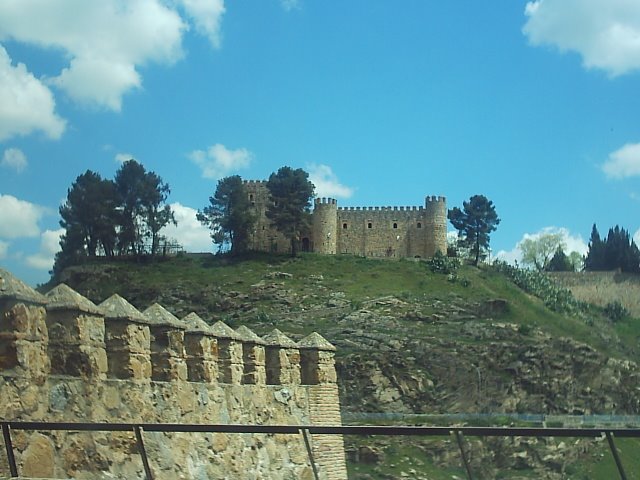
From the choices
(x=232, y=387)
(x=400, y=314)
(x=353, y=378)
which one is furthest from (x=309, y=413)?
(x=400, y=314)

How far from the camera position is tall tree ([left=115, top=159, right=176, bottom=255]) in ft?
217

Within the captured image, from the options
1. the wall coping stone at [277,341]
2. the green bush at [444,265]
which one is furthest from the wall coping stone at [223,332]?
the green bush at [444,265]

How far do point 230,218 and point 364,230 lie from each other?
46.0 feet

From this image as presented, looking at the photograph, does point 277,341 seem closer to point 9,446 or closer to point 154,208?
point 9,446

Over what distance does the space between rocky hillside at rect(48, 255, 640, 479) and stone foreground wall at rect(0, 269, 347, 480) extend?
3504cm

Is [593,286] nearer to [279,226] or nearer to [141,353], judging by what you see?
[279,226]

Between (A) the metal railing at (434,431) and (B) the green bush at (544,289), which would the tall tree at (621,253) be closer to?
(B) the green bush at (544,289)

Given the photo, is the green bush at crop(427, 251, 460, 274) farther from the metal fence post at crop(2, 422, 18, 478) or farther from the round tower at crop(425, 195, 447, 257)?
the metal fence post at crop(2, 422, 18, 478)

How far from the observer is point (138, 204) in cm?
6625

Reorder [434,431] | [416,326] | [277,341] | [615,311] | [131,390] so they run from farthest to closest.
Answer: [615,311] → [416,326] → [277,341] → [131,390] → [434,431]

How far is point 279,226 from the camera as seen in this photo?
8131cm

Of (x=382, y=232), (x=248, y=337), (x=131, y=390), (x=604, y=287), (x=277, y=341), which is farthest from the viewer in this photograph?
(x=382, y=232)

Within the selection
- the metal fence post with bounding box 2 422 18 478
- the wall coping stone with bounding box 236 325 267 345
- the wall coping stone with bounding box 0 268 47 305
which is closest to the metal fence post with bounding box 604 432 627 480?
the metal fence post with bounding box 2 422 18 478

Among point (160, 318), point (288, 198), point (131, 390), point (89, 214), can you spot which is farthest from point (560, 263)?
point (131, 390)
